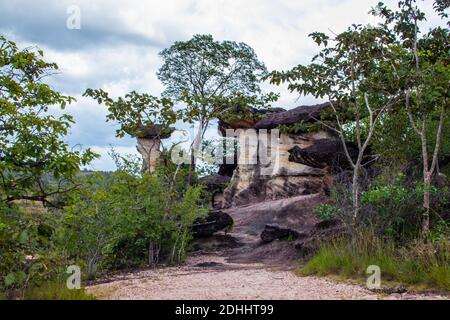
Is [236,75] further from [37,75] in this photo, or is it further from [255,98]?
[37,75]

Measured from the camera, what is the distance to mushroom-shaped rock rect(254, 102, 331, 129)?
65.5ft

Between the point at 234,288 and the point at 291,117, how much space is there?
15.1 meters

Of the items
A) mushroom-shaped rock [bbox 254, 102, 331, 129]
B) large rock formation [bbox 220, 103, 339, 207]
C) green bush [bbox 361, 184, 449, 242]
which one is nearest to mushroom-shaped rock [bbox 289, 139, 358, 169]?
large rock formation [bbox 220, 103, 339, 207]

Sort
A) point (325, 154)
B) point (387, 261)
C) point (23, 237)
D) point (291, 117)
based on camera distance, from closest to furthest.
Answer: point (23, 237) < point (387, 261) < point (325, 154) < point (291, 117)

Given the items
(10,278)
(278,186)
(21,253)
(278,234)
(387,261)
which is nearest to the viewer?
(10,278)

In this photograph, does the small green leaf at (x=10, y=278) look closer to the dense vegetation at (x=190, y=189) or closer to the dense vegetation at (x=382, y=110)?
the dense vegetation at (x=190, y=189)

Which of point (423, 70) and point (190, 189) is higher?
A: point (423, 70)

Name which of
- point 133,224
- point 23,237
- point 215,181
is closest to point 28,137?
point 23,237

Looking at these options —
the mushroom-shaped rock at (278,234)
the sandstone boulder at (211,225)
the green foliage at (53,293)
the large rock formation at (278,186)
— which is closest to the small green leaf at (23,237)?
the green foliage at (53,293)

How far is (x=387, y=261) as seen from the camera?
7.90 meters

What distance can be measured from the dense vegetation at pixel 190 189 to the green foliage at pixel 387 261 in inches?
0.8

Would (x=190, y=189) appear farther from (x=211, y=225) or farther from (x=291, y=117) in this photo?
(x=291, y=117)

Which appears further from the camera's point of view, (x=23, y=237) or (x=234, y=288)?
(x=234, y=288)
